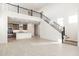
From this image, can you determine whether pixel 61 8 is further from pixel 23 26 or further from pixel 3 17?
pixel 23 26

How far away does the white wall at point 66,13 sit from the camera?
27.2 feet

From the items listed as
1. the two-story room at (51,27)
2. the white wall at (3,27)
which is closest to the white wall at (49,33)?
the two-story room at (51,27)

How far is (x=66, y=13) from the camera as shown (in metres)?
9.08

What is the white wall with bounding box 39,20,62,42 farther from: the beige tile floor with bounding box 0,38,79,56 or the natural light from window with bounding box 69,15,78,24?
the beige tile floor with bounding box 0,38,79,56

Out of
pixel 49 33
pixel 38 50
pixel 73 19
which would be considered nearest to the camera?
pixel 38 50

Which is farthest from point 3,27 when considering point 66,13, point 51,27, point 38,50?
point 66,13

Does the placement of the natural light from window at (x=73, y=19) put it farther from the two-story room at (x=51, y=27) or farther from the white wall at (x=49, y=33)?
the white wall at (x=49, y=33)

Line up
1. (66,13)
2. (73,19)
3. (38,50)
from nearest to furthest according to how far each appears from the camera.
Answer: (38,50)
(73,19)
(66,13)

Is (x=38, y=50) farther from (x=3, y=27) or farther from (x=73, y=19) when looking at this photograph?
(x=73, y=19)

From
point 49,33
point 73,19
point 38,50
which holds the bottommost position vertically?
point 38,50

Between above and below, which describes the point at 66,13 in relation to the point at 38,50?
above

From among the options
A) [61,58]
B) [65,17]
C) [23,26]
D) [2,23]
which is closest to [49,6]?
[65,17]

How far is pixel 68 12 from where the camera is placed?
29.1 feet

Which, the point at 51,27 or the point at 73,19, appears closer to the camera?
the point at 73,19
